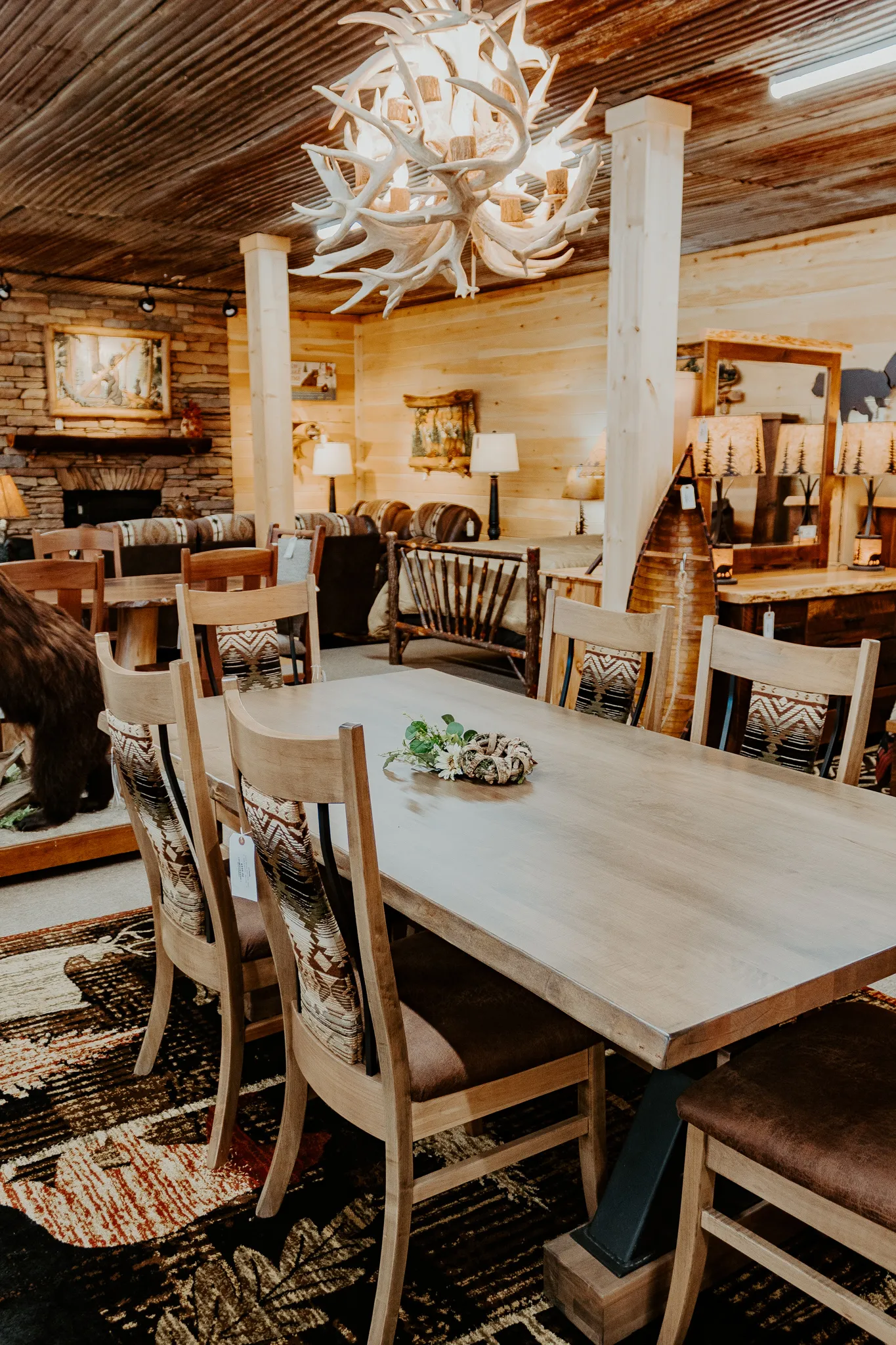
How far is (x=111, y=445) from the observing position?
9367 mm

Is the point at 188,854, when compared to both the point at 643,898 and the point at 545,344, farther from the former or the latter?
the point at 545,344

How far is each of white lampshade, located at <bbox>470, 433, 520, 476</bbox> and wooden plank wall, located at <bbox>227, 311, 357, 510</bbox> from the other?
2.63 metres

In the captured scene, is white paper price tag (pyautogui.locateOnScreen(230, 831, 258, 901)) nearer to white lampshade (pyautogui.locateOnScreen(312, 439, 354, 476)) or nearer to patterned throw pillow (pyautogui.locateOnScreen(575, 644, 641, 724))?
patterned throw pillow (pyautogui.locateOnScreen(575, 644, 641, 724))

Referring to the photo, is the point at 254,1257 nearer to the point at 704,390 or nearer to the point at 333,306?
the point at 704,390

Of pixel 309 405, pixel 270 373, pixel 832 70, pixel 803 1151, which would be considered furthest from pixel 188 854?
pixel 309 405

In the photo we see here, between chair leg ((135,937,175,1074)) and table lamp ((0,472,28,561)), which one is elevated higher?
table lamp ((0,472,28,561))

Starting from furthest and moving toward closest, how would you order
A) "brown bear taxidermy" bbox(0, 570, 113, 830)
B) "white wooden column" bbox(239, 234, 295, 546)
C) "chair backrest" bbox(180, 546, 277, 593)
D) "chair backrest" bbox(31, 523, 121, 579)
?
1. "white wooden column" bbox(239, 234, 295, 546)
2. "chair backrest" bbox(31, 523, 121, 579)
3. "chair backrest" bbox(180, 546, 277, 593)
4. "brown bear taxidermy" bbox(0, 570, 113, 830)

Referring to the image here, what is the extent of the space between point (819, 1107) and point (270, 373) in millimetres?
5514

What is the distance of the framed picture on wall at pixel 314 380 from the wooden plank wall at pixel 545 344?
0.45 feet

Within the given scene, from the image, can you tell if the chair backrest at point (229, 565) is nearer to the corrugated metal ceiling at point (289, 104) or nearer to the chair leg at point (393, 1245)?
the corrugated metal ceiling at point (289, 104)

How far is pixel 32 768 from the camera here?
12.1 feet

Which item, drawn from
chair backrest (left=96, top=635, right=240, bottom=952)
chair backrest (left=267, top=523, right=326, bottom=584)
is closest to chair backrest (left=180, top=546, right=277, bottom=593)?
chair backrest (left=267, top=523, right=326, bottom=584)

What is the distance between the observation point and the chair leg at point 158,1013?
90.7 inches

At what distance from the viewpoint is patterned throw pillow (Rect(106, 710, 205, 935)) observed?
195cm
